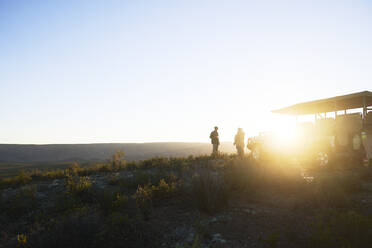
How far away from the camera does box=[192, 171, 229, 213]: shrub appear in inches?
194

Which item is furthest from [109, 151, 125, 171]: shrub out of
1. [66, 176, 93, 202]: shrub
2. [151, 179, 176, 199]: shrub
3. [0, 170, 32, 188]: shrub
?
[151, 179, 176, 199]: shrub

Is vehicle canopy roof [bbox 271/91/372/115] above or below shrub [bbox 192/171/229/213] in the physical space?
above

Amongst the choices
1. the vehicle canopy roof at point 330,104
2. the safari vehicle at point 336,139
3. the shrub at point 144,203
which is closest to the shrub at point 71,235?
the shrub at point 144,203

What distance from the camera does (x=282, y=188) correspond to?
6.35 metres

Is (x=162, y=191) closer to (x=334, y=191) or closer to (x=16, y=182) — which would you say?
(x=334, y=191)

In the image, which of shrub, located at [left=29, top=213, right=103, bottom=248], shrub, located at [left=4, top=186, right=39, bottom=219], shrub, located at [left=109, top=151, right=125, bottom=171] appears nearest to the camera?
shrub, located at [left=29, top=213, right=103, bottom=248]

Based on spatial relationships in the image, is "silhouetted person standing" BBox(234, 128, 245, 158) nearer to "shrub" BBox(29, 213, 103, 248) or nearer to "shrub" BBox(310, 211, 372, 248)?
"shrub" BBox(310, 211, 372, 248)

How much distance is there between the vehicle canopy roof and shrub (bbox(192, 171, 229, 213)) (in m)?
7.96

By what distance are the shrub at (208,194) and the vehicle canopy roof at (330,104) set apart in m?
7.96

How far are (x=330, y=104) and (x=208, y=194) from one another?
1003 cm

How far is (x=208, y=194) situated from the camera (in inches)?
198

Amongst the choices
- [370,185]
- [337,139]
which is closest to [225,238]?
[370,185]

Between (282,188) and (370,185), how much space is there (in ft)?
8.24

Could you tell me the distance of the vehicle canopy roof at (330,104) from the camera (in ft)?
35.1
